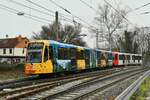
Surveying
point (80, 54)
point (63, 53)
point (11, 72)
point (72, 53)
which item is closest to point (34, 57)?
point (63, 53)

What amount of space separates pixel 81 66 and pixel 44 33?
62.9 m

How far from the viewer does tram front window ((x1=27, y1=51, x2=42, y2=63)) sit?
30.0m

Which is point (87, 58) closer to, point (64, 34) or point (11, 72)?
point (11, 72)

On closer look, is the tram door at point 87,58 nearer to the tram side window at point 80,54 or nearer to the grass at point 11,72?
the tram side window at point 80,54

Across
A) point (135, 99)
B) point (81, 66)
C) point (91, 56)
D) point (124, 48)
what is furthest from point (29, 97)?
point (124, 48)

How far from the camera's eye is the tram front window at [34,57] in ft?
98.6

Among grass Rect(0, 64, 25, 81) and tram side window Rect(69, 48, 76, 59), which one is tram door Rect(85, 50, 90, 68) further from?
grass Rect(0, 64, 25, 81)

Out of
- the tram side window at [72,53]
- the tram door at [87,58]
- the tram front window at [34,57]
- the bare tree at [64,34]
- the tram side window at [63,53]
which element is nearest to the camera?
the tram front window at [34,57]

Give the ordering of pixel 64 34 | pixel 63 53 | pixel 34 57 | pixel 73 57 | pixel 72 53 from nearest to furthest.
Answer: pixel 34 57 → pixel 63 53 → pixel 72 53 → pixel 73 57 → pixel 64 34

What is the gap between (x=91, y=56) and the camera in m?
44.5

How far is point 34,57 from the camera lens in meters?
30.4

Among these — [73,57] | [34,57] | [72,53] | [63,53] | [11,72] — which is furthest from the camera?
[11,72]

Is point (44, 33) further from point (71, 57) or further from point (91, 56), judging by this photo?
point (71, 57)

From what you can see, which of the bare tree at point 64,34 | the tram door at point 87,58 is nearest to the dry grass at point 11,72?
the tram door at point 87,58
